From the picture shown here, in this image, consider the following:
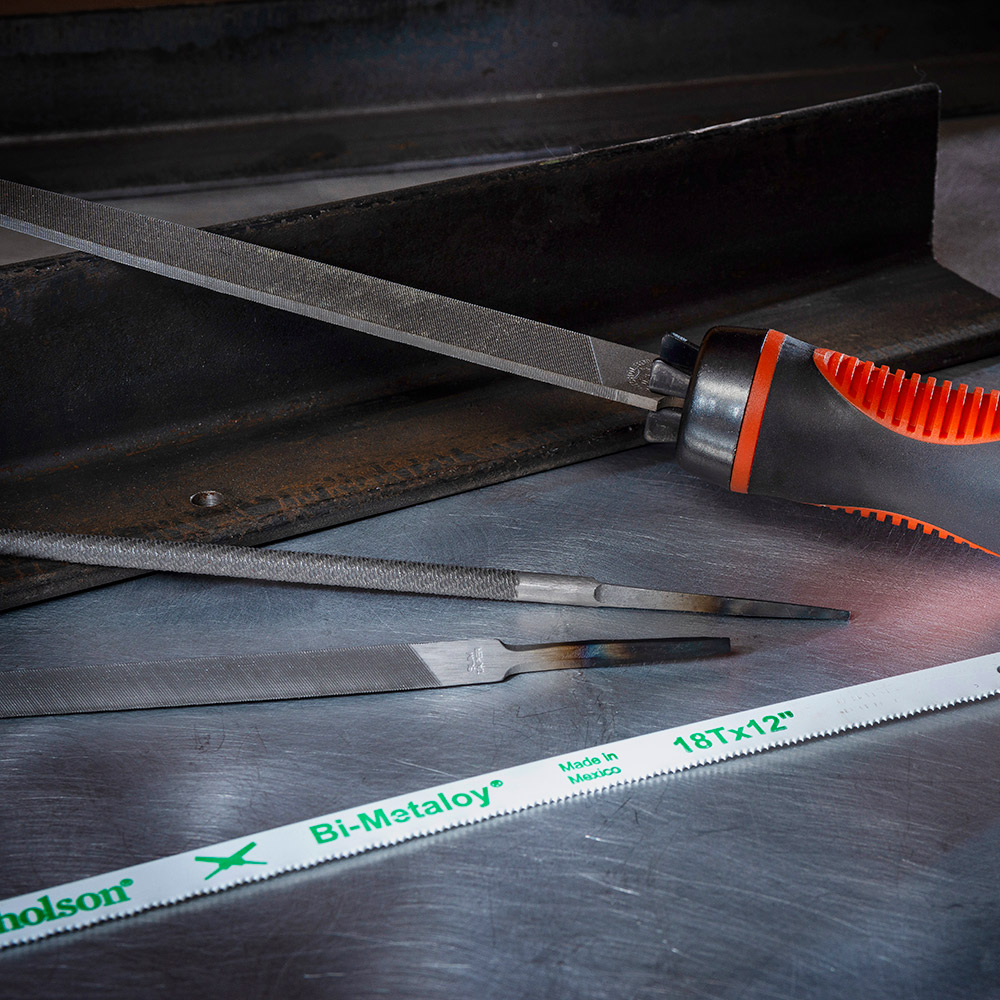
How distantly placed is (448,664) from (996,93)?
1.60 m

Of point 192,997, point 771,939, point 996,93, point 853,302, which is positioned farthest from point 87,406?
point 996,93

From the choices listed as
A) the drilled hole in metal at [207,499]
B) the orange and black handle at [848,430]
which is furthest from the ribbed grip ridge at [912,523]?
the drilled hole in metal at [207,499]

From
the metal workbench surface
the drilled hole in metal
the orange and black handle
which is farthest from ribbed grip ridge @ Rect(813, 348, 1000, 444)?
the drilled hole in metal

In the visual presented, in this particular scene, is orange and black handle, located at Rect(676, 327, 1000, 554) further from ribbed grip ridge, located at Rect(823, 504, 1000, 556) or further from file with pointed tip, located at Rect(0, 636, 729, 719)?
file with pointed tip, located at Rect(0, 636, 729, 719)

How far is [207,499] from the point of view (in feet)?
2.77

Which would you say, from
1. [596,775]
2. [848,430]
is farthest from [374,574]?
[848,430]

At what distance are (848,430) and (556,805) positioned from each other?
1.03 ft

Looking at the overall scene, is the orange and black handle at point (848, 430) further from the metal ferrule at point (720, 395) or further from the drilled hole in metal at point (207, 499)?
the drilled hole in metal at point (207, 499)

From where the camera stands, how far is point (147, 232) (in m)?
0.85

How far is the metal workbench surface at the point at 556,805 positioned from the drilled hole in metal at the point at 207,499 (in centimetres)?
7

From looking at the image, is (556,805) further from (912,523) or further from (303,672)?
(912,523)

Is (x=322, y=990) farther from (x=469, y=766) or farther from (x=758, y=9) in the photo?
(x=758, y=9)

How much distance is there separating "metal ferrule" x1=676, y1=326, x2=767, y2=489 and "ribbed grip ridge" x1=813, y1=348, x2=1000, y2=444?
5 cm

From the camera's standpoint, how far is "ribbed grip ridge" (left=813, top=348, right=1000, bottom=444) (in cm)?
71
